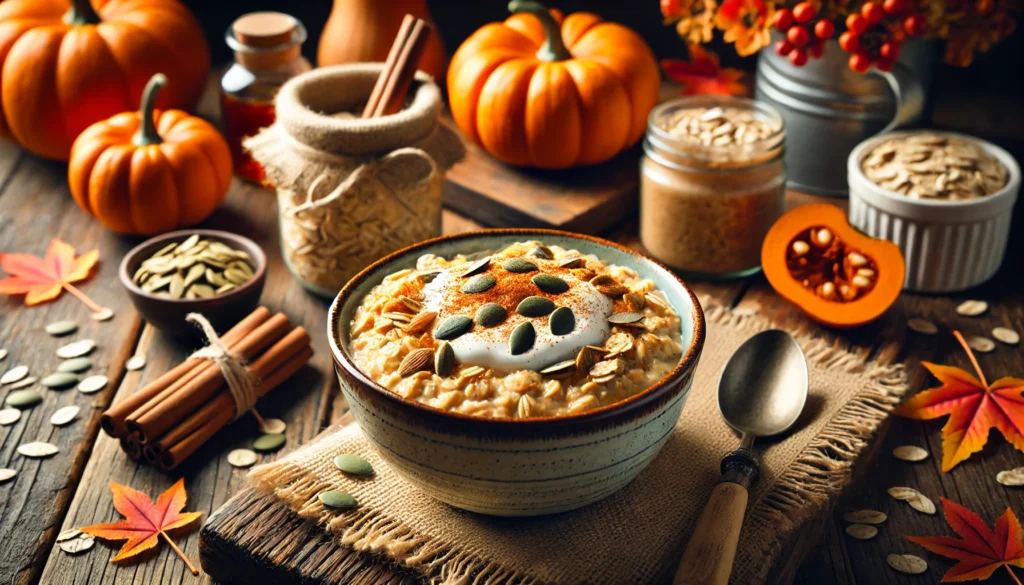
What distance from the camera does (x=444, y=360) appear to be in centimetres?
140

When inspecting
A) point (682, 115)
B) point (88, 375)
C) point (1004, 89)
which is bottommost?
point (1004, 89)

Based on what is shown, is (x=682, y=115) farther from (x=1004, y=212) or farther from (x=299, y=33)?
(x=299, y=33)

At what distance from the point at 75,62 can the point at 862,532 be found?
2.16m

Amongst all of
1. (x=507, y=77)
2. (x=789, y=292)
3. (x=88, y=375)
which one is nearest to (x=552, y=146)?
(x=507, y=77)

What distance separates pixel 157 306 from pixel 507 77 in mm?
971

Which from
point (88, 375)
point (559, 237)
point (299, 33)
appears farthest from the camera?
point (299, 33)

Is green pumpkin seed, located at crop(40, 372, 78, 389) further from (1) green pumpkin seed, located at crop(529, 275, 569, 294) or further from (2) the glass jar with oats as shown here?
(2) the glass jar with oats

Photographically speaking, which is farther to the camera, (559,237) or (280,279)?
(280,279)

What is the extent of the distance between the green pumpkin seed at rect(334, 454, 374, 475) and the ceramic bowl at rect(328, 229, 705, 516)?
0.54 feet

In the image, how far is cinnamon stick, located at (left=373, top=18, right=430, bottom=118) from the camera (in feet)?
6.91

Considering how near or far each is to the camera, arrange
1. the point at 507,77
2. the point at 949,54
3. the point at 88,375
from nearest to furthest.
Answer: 1. the point at 88,375
2. the point at 949,54
3. the point at 507,77

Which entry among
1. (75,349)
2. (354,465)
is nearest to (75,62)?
(75,349)

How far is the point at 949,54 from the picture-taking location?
7.22 feet

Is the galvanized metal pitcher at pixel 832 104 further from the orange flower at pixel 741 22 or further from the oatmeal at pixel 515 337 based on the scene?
the oatmeal at pixel 515 337
